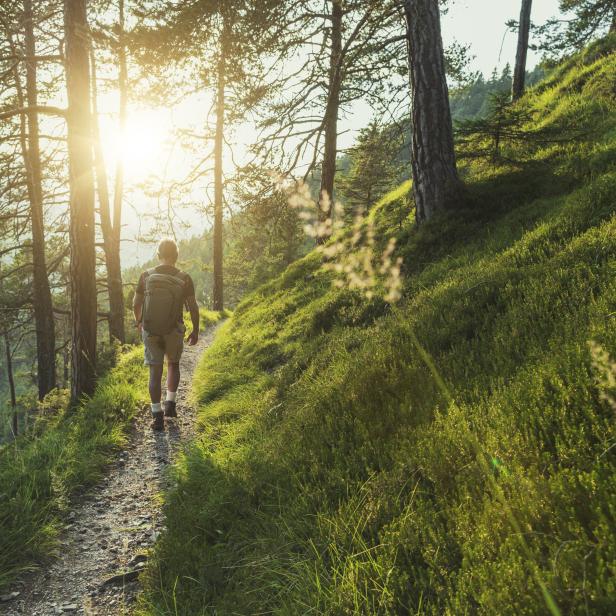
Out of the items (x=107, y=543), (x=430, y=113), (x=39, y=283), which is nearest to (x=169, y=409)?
(x=107, y=543)

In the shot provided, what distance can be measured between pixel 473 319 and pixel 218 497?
110 inches

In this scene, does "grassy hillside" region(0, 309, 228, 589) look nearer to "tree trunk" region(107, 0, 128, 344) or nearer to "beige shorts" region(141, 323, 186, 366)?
"beige shorts" region(141, 323, 186, 366)

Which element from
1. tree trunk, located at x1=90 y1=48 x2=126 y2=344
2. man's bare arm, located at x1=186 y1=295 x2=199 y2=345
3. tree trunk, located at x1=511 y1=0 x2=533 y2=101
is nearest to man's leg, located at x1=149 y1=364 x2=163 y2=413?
man's bare arm, located at x1=186 y1=295 x2=199 y2=345

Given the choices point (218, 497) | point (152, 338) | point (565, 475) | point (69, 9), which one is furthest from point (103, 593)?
point (69, 9)

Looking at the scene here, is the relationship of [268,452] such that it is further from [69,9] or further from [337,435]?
[69,9]

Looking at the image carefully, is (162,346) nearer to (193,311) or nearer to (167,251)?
(193,311)

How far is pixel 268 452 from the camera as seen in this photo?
3.88 m

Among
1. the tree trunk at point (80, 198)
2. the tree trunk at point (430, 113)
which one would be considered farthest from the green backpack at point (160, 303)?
the tree trunk at point (430, 113)

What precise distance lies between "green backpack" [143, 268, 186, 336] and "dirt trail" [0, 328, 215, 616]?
1.62 m

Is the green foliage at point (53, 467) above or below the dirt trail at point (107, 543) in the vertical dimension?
above

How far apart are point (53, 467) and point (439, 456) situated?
13.1 feet

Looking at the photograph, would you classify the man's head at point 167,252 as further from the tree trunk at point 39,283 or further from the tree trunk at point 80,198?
the tree trunk at point 39,283

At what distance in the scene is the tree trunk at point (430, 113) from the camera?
688cm

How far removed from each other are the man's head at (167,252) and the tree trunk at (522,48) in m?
14.9
